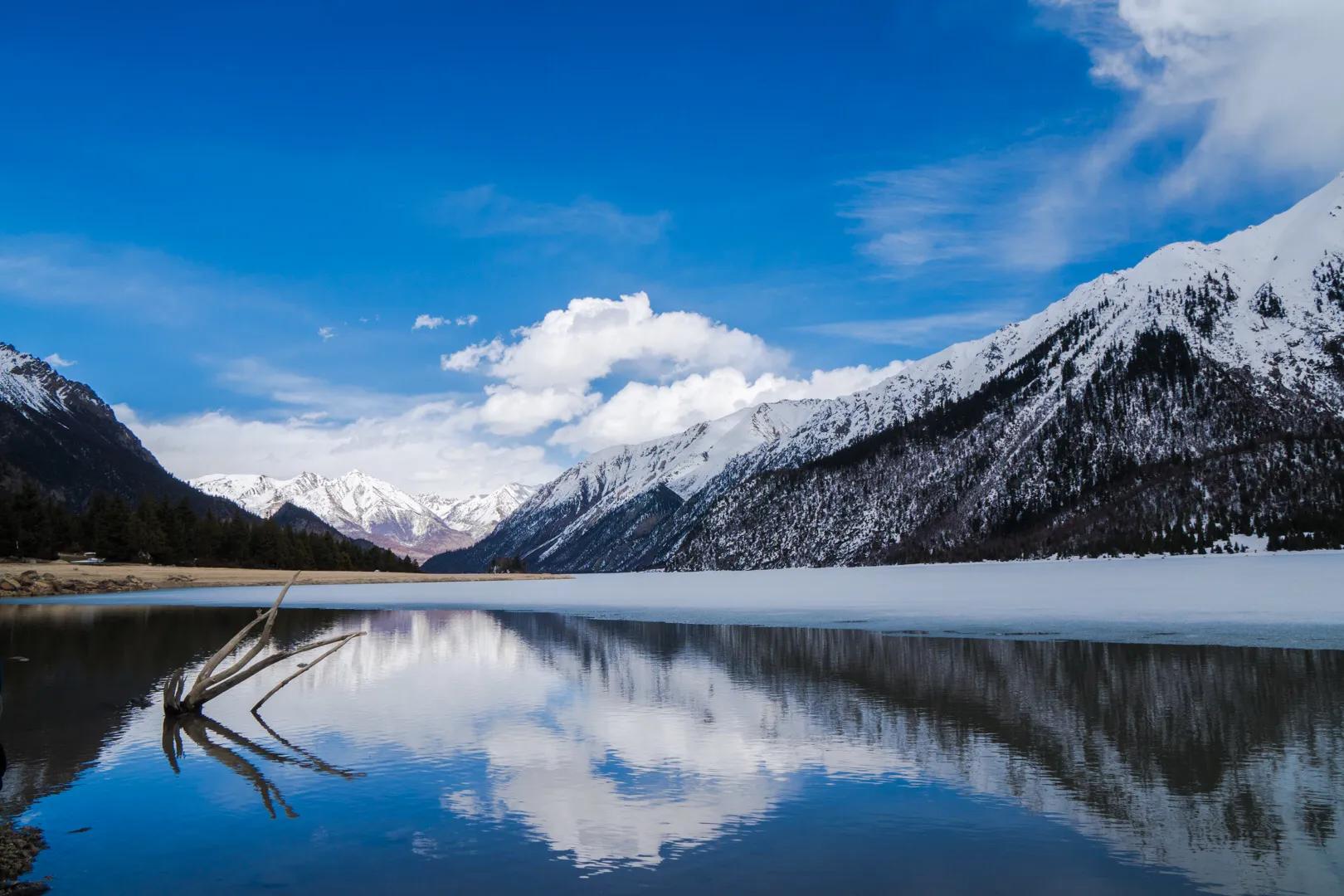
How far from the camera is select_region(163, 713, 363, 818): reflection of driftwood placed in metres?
16.3

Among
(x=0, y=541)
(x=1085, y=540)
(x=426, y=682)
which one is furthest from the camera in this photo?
(x=1085, y=540)

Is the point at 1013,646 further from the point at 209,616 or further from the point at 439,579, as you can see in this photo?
the point at 439,579

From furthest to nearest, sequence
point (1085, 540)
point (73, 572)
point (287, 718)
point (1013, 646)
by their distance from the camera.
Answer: point (1085, 540) < point (73, 572) < point (1013, 646) < point (287, 718)

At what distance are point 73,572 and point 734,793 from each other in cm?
10744

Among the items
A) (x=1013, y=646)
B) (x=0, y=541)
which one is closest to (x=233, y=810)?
(x=1013, y=646)

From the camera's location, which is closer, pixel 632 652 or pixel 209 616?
pixel 632 652

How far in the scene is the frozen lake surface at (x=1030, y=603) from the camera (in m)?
45.1

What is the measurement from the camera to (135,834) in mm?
13516

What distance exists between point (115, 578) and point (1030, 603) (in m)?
94.1

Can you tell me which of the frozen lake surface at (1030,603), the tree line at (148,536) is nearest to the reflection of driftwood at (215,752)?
the frozen lake surface at (1030,603)

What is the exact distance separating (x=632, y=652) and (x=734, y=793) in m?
24.2

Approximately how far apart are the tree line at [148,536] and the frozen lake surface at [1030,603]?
26.8 m

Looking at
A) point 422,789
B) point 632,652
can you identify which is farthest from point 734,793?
point 632,652

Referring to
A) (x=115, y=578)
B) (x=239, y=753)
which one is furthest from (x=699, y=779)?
(x=115, y=578)
